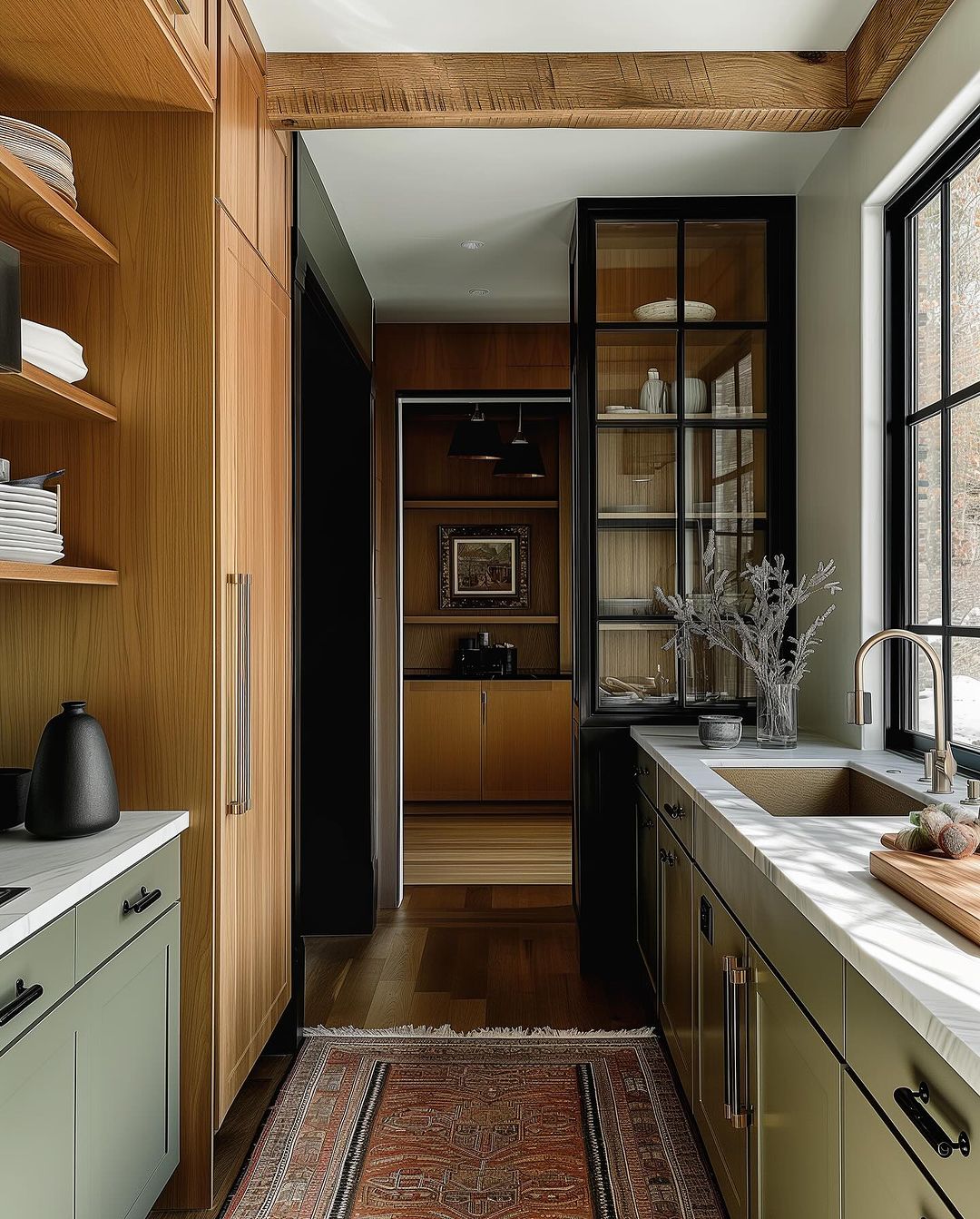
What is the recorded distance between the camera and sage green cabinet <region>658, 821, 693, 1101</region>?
235 centimetres

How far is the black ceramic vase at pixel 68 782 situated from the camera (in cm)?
180

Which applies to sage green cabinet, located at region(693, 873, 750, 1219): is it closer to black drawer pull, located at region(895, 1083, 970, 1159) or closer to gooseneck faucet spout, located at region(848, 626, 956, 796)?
gooseneck faucet spout, located at region(848, 626, 956, 796)

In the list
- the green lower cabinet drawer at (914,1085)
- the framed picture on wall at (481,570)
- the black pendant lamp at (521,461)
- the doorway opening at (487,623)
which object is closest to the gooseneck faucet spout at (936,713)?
the green lower cabinet drawer at (914,1085)

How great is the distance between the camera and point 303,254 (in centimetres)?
290

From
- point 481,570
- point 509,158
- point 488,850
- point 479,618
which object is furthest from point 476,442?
point 509,158

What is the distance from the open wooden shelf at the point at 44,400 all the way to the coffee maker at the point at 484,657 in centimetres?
476

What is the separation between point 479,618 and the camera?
6.85m

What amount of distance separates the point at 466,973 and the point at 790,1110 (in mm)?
2166

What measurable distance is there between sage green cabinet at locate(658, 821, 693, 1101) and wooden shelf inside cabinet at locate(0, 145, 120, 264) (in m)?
1.91

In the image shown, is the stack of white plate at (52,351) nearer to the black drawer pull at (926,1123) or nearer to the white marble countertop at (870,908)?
the white marble countertop at (870,908)

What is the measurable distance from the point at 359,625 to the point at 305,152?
1.94 meters

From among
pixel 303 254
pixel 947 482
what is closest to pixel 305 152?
pixel 303 254

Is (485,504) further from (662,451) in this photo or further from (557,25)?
(557,25)

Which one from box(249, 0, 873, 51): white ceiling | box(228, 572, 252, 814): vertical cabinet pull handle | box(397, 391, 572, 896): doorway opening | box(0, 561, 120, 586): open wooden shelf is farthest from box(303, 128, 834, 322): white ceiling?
box(397, 391, 572, 896): doorway opening
